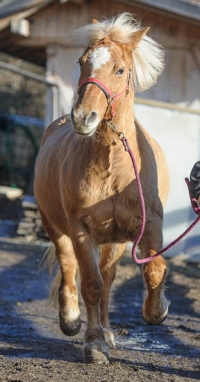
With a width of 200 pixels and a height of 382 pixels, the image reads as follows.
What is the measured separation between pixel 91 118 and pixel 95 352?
5.32 feet

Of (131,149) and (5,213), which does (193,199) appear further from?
(5,213)

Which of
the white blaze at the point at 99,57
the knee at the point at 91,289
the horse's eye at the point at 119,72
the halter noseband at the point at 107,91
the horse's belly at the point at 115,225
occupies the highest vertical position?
the white blaze at the point at 99,57

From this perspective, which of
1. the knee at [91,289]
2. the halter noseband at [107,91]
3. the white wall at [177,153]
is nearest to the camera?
the halter noseband at [107,91]

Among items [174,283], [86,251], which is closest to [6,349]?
[86,251]

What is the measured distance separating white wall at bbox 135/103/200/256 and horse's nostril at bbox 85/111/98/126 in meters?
5.97

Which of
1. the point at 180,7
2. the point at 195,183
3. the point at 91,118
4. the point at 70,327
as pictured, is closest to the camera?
the point at 91,118

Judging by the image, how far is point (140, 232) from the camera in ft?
16.5

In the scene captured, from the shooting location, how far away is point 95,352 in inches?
197

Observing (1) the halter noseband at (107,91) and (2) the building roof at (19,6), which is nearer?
(1) the halter noseband at (107,91)

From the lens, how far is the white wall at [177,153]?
10.4 m

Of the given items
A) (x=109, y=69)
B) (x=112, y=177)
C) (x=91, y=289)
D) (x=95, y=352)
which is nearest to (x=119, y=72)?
(x=109, y=69)

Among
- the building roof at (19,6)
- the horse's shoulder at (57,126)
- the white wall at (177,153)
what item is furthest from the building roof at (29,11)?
the horse's shoulder at (57,126)

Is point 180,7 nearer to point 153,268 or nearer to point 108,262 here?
point 108,262

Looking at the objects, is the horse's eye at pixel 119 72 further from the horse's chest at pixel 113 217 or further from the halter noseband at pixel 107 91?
the horse's chest at pixel 113 217
